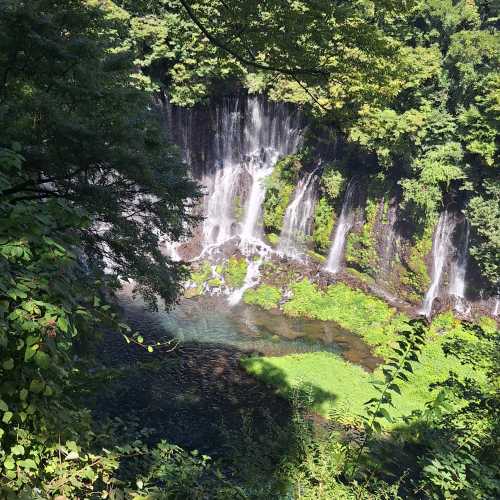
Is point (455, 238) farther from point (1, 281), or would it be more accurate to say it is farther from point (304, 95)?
point (1, 281)

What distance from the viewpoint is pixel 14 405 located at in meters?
2.91

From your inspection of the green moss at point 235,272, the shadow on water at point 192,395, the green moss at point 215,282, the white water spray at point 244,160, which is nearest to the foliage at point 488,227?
the shadow on water at point 192,395

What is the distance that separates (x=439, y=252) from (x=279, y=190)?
10210mm

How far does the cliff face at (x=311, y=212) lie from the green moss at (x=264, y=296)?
2.95m

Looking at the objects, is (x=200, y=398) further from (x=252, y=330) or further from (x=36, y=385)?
(x=36, y=385)

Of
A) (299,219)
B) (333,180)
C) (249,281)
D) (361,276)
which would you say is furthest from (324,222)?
(249,281)

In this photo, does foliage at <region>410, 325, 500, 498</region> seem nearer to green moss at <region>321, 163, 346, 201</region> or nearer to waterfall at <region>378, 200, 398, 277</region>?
waterfall at <region>378, 200, 398, 277</region>

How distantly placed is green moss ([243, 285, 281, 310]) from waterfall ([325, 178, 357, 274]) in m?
3.87

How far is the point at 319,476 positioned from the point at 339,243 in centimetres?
2401

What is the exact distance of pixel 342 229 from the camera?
27.8m

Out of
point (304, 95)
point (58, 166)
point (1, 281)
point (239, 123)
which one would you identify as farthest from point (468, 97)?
point (1, 281)

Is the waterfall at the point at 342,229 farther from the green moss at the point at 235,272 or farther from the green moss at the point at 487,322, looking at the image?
the green moss at the point at 487,322

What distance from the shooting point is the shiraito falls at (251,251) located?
3.49m

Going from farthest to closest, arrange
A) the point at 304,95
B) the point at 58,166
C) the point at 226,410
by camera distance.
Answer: the point at 304,95 < the point at 226,410 < the point at 58,166
